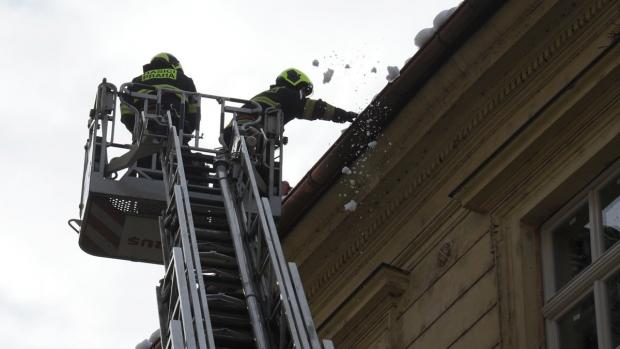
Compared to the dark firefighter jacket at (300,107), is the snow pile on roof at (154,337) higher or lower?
lower

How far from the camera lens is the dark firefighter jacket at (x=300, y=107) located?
14.6m

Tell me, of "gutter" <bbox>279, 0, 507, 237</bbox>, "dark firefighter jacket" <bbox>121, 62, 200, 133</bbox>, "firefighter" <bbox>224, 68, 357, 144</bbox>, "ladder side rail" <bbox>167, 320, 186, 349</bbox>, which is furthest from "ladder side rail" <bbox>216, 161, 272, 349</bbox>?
"firefighter" <bbox>224, 68, 357, 144</bbox>

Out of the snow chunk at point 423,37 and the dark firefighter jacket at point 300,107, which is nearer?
the snow chunk at point 423,37

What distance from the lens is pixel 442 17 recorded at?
37.7 feet

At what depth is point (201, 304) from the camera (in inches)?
379

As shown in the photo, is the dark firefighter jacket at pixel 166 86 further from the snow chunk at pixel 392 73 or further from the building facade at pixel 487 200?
the snow chunk at pixel 392 73

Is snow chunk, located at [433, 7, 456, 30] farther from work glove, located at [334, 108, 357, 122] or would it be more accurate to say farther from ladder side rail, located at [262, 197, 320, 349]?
work glove, located at [334, 108, 357, 122]

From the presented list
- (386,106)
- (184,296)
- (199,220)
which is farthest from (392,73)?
(184,296)

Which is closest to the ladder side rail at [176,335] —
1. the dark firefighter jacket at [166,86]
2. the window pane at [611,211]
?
the window pane at [611,211]

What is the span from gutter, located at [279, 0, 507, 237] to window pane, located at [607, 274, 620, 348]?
7.75 feet

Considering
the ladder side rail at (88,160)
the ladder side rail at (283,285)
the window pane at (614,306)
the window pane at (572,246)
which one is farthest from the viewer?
the ladder side rail at (88,160)

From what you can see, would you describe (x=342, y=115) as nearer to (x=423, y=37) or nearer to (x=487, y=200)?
(x=423, y=37)

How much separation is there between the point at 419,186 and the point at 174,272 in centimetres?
221

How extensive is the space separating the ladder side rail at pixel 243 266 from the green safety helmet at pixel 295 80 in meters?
3.22
